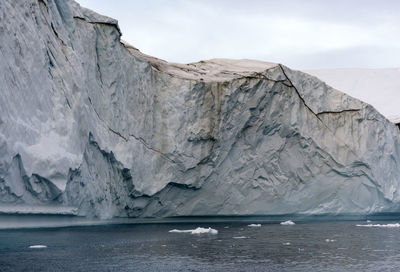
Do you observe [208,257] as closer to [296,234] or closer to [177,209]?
[296,234]

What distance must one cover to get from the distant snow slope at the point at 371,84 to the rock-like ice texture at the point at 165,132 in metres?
17.5

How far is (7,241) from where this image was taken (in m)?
12.2

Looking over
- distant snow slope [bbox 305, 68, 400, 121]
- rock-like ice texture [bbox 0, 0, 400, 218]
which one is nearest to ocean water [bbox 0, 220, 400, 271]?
rock-like ice texture [bbox 0, 0, 400, 218]

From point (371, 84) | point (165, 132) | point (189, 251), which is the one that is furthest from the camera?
point (371, 84)

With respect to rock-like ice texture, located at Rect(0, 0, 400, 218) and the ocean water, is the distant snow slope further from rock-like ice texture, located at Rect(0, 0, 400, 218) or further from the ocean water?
the ocean water

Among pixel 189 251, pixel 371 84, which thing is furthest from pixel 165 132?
pixel 371 84

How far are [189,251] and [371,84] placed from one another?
38.9 meters

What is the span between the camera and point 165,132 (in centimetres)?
2138

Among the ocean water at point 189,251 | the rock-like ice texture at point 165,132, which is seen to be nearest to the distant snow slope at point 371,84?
the rock-like ice texture at point 165,132

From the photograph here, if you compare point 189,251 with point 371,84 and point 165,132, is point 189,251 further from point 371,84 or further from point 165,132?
point 371,84

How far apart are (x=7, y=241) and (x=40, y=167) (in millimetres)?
2513

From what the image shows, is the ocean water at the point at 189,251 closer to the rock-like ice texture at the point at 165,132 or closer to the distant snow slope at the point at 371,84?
the rock-like ice texture at the point at 165,132

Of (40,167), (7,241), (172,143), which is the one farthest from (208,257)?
(172,143)

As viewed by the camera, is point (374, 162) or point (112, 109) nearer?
point (112, 109)
